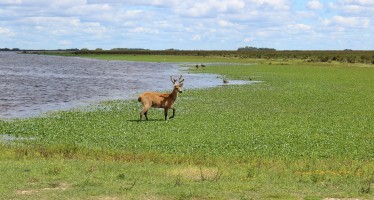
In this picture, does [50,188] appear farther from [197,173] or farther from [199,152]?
[199,152]

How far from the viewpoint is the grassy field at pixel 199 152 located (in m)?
10.1

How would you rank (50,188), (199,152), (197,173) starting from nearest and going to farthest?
1. (50,188)
2. (197,173)
3. (199,152)

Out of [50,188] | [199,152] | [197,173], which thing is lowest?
[199,152]

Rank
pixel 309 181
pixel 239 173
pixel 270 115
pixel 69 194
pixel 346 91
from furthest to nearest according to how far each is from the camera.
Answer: pixel 346 91 → pixel 270 115 → pixel 239 173 → pixel 309 181 → pixel 69 194

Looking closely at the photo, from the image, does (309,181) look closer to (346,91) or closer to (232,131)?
(232,131)

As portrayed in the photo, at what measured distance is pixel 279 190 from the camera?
1012 centimetres

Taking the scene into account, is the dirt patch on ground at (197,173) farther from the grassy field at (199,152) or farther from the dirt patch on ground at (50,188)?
the dirt patch on ground at (50,188)

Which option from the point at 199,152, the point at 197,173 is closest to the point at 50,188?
the point at 197,173

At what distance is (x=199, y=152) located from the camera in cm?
1572

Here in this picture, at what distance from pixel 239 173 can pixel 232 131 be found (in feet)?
23.8

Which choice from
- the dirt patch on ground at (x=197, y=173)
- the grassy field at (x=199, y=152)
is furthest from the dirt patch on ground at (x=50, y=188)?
the dirt patch on ground at (x=197, y=173)

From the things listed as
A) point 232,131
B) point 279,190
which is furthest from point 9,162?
point 232,131

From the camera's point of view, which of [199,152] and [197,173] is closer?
[197,173]

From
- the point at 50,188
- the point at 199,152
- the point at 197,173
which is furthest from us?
the point at 199,152
